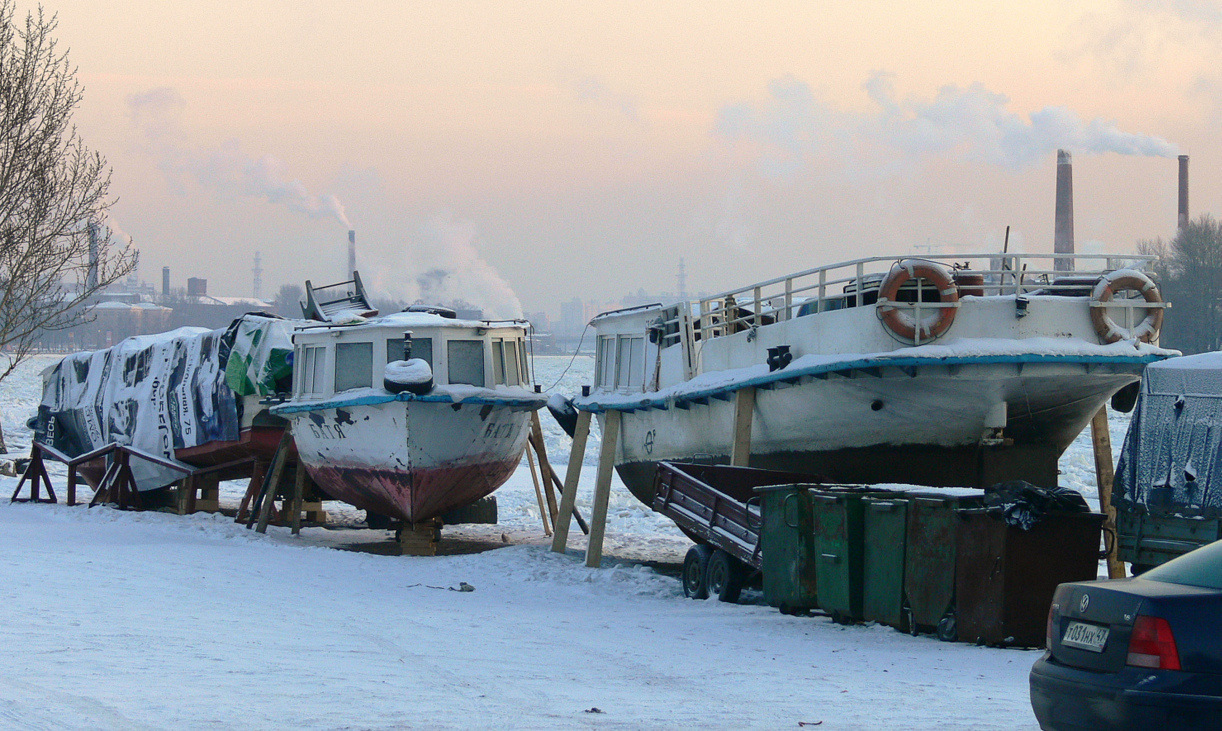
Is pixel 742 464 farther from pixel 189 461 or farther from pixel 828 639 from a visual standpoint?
pixel 189 461

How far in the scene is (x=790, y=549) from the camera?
39.0 feet

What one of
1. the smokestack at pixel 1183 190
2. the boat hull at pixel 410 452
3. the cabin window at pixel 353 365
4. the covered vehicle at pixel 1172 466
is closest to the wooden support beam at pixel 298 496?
the boat hull at pixel 410 452

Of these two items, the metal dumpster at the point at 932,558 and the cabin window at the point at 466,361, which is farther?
the cabin window at the point at 466,361

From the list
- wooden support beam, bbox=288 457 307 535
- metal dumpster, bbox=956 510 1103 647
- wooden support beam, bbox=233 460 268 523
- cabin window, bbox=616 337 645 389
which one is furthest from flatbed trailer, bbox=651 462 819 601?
wooden support beam, bbox=233 460 268 523

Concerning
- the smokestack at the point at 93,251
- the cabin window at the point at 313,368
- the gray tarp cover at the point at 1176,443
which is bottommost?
the gray tarp cover at the point at 1176,443

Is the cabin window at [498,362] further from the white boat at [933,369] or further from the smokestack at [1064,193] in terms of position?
the smokestack at [1064,193]

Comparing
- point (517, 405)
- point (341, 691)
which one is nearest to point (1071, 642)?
point (341, 691)

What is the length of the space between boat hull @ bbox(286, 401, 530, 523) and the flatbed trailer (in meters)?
5.38

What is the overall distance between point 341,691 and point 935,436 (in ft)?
27.7

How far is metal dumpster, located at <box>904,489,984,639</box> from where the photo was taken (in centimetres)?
1030

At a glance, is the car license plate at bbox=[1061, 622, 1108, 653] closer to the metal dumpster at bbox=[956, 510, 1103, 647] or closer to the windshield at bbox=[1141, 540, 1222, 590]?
the windshield at bbox=[1141, 540, 1222, 590]

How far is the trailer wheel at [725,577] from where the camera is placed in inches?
512

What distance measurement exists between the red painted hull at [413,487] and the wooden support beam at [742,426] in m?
5.48

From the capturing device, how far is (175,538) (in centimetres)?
1892
